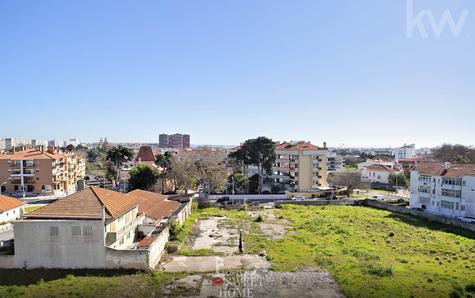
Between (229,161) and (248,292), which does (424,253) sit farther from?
(229,161)

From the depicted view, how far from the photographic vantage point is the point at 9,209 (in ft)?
112

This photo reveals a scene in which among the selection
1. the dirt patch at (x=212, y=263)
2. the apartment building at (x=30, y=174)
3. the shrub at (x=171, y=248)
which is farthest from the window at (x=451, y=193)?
the apartment building at (x=30, y=174)

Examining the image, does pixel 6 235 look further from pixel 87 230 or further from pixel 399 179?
pixel 399 179

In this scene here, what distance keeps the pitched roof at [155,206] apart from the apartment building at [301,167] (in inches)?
1031

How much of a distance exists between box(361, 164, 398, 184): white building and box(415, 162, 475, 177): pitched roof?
25173 mm

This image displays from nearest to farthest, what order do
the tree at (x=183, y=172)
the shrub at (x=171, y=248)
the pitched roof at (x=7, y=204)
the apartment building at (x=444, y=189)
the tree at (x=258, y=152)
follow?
1. the shrub at (x=171, y=248)
2. the pitched roof at (x=7, y=204)
3. the apartment building at (x=444, y=189)
4. the tree at (x=183, y=172)
5. the tree at (x=258, y=152)

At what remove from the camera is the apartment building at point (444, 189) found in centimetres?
3816

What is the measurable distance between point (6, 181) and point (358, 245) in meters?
51.4

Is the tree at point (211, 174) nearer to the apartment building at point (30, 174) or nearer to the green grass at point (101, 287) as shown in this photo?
the apartment building at point (30, 174)

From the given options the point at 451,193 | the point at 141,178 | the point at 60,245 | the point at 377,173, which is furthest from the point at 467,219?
the point at 141,178

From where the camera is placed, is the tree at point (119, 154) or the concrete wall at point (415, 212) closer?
the concrete wall at point (415, 212)

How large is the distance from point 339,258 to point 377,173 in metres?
54.5

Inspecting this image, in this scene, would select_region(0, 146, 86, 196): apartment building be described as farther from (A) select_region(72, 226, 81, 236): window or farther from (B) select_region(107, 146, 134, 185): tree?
(A) select_region(72, 226, 81, 236): window

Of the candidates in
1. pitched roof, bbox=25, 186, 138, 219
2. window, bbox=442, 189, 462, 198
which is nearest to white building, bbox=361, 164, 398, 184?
window, bbox=442, 189, 462, 198
